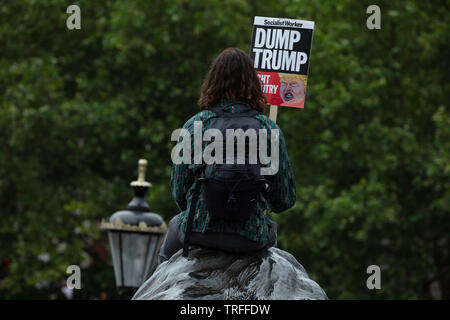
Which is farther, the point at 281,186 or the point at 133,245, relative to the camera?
the point at 133,245

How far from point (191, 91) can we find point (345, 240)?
14.3 ft

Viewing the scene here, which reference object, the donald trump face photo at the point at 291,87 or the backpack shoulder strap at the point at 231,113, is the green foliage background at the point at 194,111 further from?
the backpack shoulder strap at the point at 231,113

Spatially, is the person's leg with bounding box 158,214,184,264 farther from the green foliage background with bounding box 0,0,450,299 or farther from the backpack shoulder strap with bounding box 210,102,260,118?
the green foliage background with bounding box 0,0,450,299

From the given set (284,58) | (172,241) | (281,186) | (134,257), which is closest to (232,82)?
(281,186)

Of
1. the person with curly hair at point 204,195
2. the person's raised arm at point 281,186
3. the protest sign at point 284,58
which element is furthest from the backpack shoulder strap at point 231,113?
the protest sign at point 284,58

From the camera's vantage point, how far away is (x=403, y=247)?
18.3 m

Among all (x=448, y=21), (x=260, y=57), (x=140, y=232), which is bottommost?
(x=140, y=232)

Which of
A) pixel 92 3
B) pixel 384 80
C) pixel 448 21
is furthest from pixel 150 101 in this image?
pixel 448 21

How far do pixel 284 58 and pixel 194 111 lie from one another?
1326cm

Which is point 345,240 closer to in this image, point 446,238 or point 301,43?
point 446,238

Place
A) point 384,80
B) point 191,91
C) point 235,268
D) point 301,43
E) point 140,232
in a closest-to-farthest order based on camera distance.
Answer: point 235,268 → point 301,43 → point 140,232 → point 384,80 → point 191,91

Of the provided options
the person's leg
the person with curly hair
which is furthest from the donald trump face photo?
the person's leg

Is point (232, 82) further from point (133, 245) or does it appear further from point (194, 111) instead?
point (194, 111)

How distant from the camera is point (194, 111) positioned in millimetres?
19047
